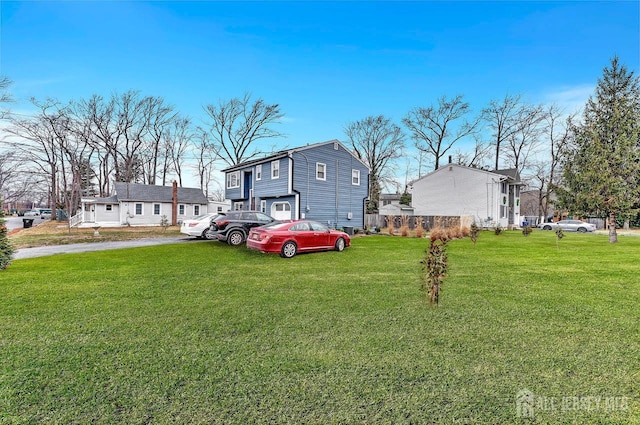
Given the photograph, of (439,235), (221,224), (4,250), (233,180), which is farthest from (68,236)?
(439,235)

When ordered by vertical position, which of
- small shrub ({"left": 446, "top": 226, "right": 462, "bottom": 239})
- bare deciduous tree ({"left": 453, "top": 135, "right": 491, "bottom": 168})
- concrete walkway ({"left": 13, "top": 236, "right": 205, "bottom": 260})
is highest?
bare deciduous tree ({"left": 453, "top": 135, "right": 491, "bottom": 168})

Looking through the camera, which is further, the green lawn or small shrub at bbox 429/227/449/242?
small shrub at bbox 429/227/449/242

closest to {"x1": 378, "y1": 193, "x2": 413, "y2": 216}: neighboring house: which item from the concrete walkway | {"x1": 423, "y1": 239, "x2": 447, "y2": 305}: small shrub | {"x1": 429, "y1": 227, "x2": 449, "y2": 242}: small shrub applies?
{"x1": 429, "y1": 227, "x2": 449, "y2": 242}: small shrub

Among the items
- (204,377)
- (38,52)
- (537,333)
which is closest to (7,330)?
(204,377)

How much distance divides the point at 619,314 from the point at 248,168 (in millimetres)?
22412

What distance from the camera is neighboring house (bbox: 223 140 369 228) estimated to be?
1978cm

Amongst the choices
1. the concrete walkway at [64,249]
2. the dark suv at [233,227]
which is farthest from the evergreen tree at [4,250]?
the dark suv at [233,227]

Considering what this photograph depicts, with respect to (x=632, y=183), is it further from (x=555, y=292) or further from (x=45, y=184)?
(x=45, y=184)

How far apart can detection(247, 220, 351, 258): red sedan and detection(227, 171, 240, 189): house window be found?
1538 centimetres

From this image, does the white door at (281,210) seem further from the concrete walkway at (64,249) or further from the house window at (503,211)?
the house window at (503,211)

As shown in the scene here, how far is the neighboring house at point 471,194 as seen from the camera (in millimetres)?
28344

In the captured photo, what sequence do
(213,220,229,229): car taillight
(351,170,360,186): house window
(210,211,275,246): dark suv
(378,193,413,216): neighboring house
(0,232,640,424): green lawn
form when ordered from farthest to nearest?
(378,193,413,216): neighboring house, (351,170,360,186): house window, (213,220,229,229): car taillight, (210,211,275,246): dark suv, (0,232,640,424): green lawn

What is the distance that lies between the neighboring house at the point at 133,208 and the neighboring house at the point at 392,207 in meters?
24.8

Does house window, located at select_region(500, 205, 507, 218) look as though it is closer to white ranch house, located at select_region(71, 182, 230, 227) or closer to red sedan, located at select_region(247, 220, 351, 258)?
red sedan, located at select_region(247, 220, 351, 258)
